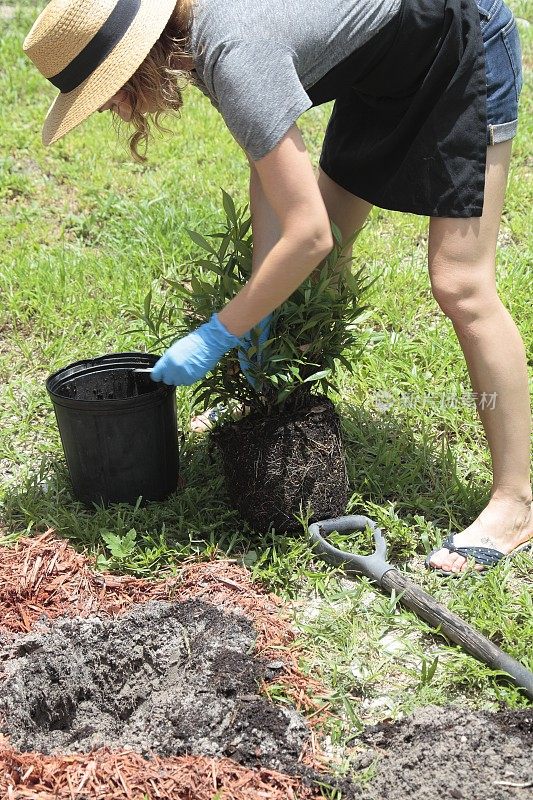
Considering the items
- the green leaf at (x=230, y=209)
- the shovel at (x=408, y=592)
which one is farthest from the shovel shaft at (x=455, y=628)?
the green leaf at (x=230, y=209)

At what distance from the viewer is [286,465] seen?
2.74 metres

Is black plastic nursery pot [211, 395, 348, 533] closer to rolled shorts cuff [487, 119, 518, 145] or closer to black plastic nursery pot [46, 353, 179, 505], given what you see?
black plastic nursery pot [46, 353, 179, 505]

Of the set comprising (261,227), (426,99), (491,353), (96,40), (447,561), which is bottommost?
(447,561)

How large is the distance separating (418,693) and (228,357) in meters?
1.10

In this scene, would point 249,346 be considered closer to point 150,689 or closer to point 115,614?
point 115,614

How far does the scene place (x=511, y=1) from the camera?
7.80m

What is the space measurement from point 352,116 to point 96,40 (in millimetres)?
835

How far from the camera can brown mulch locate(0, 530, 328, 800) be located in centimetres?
192

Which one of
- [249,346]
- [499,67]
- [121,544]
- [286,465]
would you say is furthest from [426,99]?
[121,544]

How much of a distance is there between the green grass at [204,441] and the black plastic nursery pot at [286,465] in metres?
0.10

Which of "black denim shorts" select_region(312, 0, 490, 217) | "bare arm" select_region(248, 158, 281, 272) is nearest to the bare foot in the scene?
"black denim shorts" select_region(312, 0, 490, 217)

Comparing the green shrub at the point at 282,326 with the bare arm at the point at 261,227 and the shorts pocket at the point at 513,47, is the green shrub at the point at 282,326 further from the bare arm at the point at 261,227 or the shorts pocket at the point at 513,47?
the shorts pocket at the point at 513,47

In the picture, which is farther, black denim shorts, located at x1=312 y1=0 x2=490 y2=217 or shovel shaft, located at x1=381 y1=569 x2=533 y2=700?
black denim shorts, located at x1=312 y1=0 x2=490 y2=217

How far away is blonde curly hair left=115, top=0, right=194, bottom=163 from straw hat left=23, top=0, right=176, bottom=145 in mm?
54
